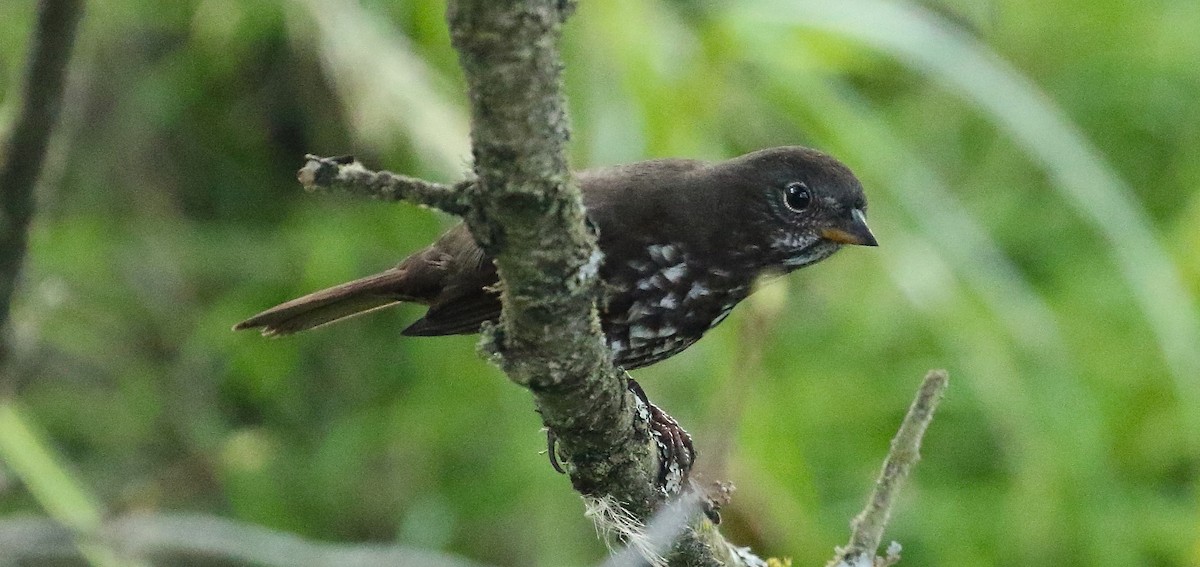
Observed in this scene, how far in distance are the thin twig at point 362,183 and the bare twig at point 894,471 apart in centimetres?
95

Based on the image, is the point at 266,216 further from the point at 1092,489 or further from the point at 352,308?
the point at 1092,489

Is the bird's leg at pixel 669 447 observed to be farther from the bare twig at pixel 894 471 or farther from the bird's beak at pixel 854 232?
the bird's beak at pixel 854 232

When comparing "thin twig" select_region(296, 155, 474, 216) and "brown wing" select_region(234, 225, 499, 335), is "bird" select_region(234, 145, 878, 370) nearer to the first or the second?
"brown wing" select_region(234, 225, 499, 335)

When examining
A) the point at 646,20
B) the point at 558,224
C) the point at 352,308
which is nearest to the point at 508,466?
the point at 352,308

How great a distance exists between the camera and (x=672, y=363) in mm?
3939

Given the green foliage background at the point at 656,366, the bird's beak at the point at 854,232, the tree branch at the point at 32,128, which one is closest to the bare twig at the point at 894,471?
the bird's beak at the point at 854,232

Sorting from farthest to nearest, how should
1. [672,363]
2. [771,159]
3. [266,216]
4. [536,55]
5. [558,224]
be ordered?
[266,216] → [672,363] → [771,159] → [558,224] → [536,55]

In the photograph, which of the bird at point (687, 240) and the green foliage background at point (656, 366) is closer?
the bird at point (687, 240)

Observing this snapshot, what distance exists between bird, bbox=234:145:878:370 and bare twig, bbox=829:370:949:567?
29.0 inches

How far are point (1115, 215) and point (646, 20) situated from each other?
1.49 m

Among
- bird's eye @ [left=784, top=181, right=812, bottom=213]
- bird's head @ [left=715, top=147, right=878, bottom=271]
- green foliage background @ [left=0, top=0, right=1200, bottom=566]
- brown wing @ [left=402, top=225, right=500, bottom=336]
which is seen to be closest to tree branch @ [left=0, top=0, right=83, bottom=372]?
brown wing @ [left=402, top=225, right=500, bottom=336]

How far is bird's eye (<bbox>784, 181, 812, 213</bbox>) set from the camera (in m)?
2.83

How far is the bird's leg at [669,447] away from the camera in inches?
88.4

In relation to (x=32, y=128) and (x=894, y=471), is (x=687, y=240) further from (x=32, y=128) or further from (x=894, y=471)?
(x=32, y=128)
